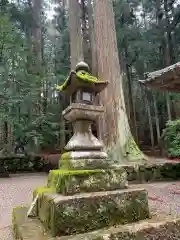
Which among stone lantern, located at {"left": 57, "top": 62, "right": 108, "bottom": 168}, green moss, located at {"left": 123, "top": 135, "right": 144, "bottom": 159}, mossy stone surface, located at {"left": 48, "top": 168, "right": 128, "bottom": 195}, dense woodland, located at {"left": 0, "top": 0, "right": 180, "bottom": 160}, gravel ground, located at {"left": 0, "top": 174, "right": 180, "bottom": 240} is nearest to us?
mossy stone surface, located at {"left": 48, "top": 168, "right": 128, "bottom": 195}

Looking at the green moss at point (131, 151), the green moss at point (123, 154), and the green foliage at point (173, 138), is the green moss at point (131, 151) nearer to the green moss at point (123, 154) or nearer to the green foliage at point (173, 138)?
the green moss at point (123, 154)

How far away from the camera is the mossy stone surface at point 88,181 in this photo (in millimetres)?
2402

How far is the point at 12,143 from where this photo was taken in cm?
1145

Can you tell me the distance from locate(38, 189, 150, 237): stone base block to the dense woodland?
5111mm

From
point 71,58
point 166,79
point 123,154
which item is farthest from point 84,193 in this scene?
point 71,58

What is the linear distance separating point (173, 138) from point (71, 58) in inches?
230

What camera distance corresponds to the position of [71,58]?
35.6 ft

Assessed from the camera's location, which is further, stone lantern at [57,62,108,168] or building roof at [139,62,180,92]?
building roof at [139,62,180,92]

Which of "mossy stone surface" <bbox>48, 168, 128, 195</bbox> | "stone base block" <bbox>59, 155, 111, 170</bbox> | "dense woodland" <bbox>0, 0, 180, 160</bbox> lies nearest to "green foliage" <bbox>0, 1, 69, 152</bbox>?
"dense woodland" <bbox>0, 0, 180, 160</bbox>

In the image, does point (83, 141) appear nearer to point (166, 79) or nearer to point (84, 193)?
point (84, 193)

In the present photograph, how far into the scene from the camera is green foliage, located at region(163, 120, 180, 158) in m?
11.0

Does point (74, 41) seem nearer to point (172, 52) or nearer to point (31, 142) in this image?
point (31, 142)

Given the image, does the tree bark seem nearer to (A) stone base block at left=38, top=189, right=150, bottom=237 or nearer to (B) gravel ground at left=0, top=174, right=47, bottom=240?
(B) gravel ground at left=0, top=174, right=47, bottom=240

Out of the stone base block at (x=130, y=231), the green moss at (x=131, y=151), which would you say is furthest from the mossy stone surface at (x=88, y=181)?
the green moss at (x=131, y=151)
